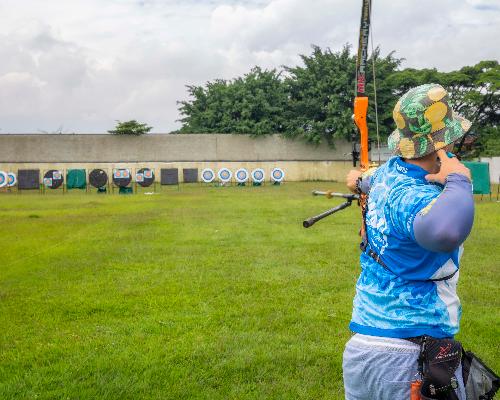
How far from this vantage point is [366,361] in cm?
199

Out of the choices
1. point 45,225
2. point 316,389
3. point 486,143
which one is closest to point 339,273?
point 316,389

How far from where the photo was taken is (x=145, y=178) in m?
32.1

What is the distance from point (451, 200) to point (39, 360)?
12.0ft

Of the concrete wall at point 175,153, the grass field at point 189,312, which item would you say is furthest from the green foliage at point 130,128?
the grass field at point 189,312

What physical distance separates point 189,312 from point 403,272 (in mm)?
4090

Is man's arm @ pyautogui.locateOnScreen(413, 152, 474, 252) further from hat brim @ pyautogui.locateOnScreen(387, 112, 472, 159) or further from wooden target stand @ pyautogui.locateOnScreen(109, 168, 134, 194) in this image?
wooden target stand @ pyautogui.locateOnScreen(109, 168, 134, 194)

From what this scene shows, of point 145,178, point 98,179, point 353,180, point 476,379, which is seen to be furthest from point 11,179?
point 476,379

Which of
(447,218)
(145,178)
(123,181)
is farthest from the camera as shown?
(145,178)

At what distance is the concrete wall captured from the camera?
117 ft

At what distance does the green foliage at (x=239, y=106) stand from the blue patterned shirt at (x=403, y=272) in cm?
3631

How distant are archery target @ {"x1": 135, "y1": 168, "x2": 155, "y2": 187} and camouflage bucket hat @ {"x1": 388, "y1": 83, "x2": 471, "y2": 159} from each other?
3021 centimetres

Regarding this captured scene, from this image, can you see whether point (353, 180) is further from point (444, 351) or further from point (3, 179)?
point (3, 179)

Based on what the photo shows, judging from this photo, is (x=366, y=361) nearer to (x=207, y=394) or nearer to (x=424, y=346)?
(x=424, y=346)

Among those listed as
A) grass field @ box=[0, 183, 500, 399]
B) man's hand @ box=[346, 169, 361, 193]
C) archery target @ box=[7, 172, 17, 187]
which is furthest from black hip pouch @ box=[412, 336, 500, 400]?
archery target @ box=[7, 172, 17, 187]
